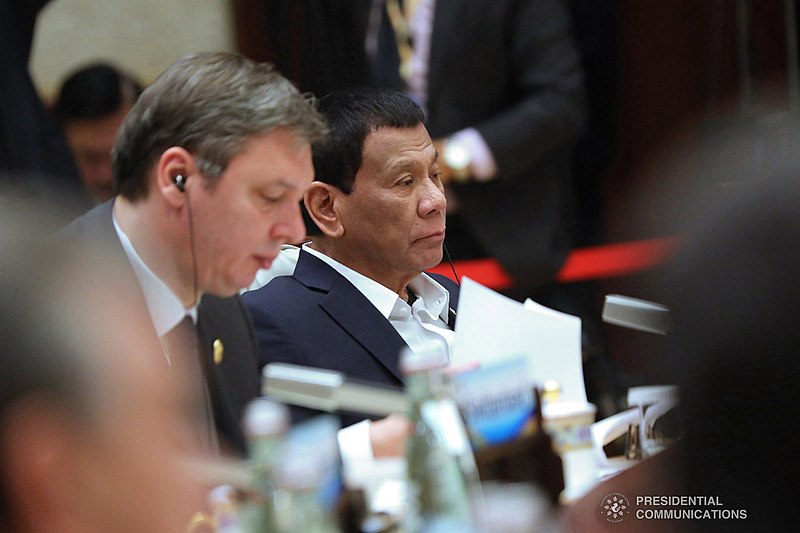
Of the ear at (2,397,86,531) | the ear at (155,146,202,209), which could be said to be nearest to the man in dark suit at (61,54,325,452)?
the ear at (155,146,202,209)

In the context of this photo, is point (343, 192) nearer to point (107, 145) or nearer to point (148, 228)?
point (148, 228)

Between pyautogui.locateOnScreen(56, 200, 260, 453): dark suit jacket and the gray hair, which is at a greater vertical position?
the gray hair

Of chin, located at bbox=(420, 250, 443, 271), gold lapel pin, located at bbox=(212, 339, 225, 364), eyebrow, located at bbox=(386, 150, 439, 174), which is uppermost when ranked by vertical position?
eyebrow, located at bbox=(386, 150, 439, 174)

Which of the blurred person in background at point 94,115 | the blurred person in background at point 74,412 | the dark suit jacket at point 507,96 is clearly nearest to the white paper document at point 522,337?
the blurred person in background at point 74,412

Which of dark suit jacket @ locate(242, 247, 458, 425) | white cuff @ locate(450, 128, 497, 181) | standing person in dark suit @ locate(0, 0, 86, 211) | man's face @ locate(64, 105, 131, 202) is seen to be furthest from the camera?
white cuff @ locate(450, 128, 497, 181)

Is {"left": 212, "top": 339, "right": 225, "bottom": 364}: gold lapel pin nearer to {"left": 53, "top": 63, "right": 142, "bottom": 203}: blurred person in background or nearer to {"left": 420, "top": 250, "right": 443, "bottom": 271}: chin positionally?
{"left": 420, "top": 250, "right": 443, "bottom": 271}: chin

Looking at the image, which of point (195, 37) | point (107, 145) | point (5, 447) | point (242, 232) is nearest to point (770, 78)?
point (195, 37)

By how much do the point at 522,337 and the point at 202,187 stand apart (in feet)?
1.99

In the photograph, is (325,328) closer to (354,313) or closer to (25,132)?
(354,313)

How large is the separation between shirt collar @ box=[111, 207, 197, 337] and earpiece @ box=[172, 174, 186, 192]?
11 cm

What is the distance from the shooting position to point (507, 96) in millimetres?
3383

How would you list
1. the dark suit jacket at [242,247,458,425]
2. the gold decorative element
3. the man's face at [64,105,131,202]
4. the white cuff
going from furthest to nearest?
the white cuff < the man's face at [64,105,131,202] < the dark suit jacket at [242,247,458,425] < the gold decorative element

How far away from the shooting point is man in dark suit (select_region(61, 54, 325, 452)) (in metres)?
1.71

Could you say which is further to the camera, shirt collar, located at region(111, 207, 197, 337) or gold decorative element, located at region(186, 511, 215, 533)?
shirt collar, located at region(111, 207, 197, 337)
